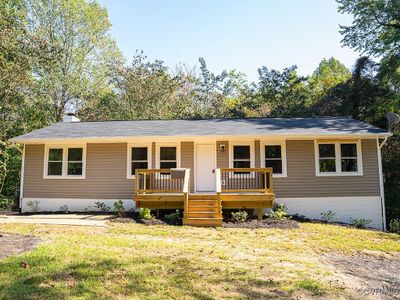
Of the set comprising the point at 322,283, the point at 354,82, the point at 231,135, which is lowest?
the point at 322,283

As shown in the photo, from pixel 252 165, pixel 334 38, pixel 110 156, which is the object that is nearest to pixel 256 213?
pixel 252 165

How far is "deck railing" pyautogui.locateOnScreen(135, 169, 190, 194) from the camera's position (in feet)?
36.4

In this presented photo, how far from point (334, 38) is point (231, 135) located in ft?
46.4

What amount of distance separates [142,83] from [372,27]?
15520 mm

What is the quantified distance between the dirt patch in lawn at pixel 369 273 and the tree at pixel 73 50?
2124 cm

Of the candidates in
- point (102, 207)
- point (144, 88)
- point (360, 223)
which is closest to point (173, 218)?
point (102, 207)

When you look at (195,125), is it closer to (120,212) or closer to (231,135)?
(231,135)

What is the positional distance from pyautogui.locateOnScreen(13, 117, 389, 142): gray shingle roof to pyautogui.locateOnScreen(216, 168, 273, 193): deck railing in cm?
150

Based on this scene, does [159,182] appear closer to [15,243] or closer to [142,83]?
[15,243]

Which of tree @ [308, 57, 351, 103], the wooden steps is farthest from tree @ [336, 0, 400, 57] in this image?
the wooden steps

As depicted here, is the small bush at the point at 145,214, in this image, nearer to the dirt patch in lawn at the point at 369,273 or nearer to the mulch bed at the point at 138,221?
the mulch bed at the point at 138,221

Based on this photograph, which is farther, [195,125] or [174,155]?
[195,125]

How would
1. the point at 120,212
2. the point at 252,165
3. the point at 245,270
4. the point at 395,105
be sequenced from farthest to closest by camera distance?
the point at 395,105
the point at 252,165
the point at 120,212
the point at 245,270

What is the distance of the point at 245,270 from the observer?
5344mm
